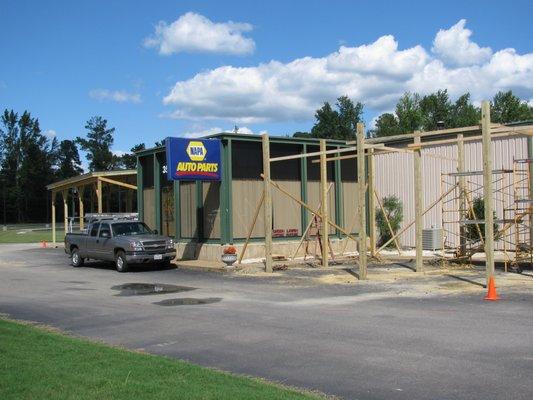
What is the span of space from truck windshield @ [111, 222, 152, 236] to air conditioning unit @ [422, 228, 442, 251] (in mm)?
11612

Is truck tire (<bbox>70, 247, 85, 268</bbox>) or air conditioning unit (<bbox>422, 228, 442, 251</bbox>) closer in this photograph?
truck tire (<bbox>70, 247, 85, 268</bbox>)

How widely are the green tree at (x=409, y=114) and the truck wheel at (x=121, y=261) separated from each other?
5780 cm

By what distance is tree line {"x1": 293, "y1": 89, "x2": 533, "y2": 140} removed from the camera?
73.9 meters

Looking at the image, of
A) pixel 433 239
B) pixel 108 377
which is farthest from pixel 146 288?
pixel 433 239

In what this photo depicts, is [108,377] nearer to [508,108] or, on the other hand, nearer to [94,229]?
[94,229]

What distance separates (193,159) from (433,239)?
10.7 meters

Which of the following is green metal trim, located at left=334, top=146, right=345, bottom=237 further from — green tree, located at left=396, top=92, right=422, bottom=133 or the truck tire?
green tree, located at left=396, top=92, right=422, bottom=133

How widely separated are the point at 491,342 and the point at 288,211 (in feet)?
55.7

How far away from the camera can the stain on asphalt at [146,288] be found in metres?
15.8

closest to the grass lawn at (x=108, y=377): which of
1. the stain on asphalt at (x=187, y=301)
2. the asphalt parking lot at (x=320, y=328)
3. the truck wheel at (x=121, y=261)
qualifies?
the asphalt parking lot at (x=320, y=328)

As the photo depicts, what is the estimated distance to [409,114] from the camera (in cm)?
7600

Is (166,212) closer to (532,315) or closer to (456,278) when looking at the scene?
(456,278)

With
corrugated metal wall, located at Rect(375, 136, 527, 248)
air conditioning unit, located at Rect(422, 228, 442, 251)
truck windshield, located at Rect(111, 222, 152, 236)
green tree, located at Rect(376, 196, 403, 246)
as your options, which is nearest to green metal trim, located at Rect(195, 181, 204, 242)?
truck windshield, located at Rect(111, 222, 152, 236)

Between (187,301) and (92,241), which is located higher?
(92,241)
